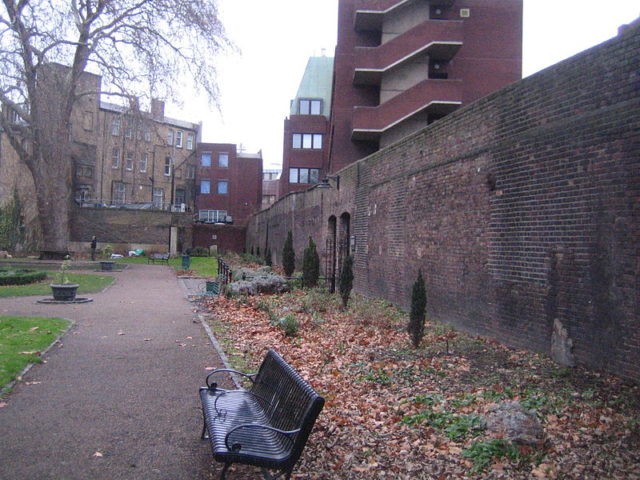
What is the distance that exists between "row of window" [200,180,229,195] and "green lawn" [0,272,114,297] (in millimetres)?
31898

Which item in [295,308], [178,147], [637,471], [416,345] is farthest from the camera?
[178,147]

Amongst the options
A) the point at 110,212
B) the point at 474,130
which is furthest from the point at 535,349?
the point at 110,212

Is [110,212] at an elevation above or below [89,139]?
below

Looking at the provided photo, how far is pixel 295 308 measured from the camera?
41.4 ft

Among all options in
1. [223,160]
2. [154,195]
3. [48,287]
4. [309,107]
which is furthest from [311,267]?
[154,195]

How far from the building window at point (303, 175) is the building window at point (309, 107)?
542cm

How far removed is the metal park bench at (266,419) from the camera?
359 cm

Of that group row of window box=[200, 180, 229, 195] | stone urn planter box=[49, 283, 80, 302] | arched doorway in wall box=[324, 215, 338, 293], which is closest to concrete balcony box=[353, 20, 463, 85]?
arched doorway in wall box=[324, 215, 338, 293]

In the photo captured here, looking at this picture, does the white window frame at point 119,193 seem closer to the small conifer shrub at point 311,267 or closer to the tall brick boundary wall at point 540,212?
the small conifer shrub at point 311,267

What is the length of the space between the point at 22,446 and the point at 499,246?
21.1 feet

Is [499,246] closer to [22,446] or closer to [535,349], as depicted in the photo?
[535,349]

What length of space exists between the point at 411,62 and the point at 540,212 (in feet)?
71.5

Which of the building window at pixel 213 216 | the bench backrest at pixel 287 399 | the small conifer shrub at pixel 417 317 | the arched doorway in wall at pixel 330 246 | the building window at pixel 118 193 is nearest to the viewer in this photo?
the bench backrest at pixel 287 399

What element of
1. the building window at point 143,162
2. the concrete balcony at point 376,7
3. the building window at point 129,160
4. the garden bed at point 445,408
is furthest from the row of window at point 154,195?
the garden bed at point 445,408
